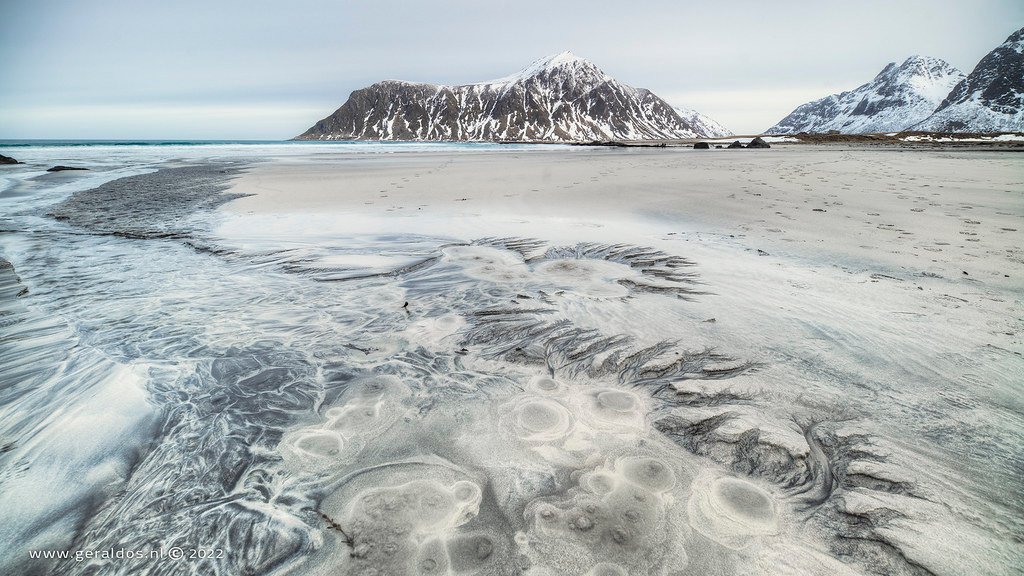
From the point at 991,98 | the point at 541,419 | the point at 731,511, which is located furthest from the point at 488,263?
the point at 991,98

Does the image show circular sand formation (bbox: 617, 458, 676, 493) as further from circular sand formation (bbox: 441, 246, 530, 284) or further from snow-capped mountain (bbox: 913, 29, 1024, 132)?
snow-capped mountain (bbox: 913, 29, 1024, 132)

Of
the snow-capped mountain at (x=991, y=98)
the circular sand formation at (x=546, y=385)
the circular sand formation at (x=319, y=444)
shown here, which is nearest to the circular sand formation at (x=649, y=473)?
the circular sand formation at (x=546, y=385)

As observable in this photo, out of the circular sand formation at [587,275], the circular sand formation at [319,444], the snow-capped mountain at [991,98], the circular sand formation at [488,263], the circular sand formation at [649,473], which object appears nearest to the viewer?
the circular sand formation at [649,473]

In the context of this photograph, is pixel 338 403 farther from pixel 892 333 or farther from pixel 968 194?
pixel 968 194

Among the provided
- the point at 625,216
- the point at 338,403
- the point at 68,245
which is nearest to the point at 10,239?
the point at 68,245

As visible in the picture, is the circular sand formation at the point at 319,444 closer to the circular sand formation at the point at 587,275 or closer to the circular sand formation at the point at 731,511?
the circular sand formation at the point at 731,511

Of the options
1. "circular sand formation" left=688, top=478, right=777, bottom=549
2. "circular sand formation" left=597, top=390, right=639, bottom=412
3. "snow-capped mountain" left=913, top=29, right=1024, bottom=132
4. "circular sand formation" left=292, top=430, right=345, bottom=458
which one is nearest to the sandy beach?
"circular sand formation" left=688, top=478, right=777, bottom=549
